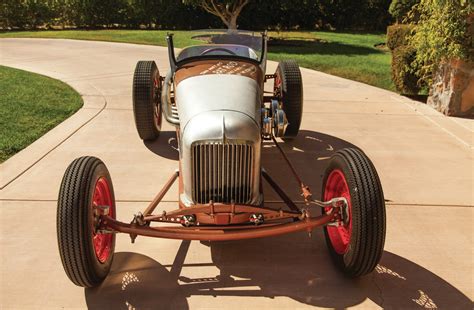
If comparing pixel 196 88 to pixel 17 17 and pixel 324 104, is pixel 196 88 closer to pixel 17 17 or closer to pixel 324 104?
pixel 324 104

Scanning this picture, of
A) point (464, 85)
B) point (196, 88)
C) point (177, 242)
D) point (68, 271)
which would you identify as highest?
point (196, 88)

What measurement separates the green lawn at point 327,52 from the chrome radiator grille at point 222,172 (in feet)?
7.86

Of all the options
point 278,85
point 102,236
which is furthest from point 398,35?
point 102,236

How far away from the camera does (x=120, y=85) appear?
30.7 feet

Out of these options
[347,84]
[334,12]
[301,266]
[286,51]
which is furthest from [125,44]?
[301,266]

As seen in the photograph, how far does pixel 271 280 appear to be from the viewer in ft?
10.4

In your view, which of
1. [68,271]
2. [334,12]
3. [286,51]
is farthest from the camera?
[334,12]

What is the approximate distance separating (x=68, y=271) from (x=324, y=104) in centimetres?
616

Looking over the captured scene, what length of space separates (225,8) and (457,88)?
35.6 ft

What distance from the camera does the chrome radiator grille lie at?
3.02 metres

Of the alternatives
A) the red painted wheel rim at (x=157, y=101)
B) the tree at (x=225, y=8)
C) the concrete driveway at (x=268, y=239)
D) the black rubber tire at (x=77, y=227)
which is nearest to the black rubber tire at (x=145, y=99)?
the red painted wheel rim at (x=157, y=101)

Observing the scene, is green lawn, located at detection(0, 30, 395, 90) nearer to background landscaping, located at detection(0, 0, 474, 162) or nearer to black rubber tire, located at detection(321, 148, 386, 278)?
background landscaping, located at detection(0, 0, 474, 162)

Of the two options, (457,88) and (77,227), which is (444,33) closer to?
(457,88)

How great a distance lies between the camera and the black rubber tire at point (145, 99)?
214 inches
